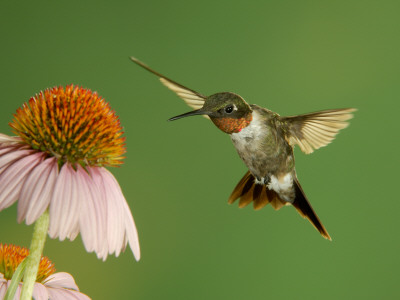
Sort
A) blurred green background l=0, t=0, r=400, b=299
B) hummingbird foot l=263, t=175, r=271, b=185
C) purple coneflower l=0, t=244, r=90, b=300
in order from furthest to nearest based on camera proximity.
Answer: blurred green background l=0, t=0, r=400, b=299
hummingbird foot l=263, t=175, r=271, b=185
purple coneflower l=0, t=244, r=90, b=300

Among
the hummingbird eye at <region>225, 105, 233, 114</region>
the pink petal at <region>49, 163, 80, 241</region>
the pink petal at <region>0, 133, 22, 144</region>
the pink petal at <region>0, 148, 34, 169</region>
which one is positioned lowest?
the pink petal at <region>49, 163, 80, 241</region>

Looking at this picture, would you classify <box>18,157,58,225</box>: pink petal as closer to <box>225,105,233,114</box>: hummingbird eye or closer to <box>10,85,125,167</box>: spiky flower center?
<box>10,85,125,167</box>: spiky flower center

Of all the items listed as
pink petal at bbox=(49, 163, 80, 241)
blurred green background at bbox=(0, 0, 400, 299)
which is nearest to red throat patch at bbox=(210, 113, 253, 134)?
pink petal at bbox=(49, 163, 80, 241)

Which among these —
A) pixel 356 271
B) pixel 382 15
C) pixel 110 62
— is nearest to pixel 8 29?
pixel 110 62

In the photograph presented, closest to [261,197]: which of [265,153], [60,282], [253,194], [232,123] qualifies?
[253,194]

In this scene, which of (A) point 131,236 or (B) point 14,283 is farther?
(A) point 131,236

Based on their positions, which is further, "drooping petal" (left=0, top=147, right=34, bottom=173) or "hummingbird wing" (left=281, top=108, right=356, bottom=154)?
"hummingbird wing" (left=281, top=108, right=356, bottom=154)

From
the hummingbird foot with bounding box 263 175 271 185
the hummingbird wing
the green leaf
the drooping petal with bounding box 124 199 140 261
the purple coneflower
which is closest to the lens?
the green leaf

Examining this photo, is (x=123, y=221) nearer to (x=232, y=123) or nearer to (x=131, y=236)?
(x=131, y=236)

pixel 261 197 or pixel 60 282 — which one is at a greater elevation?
pixel 261 197
